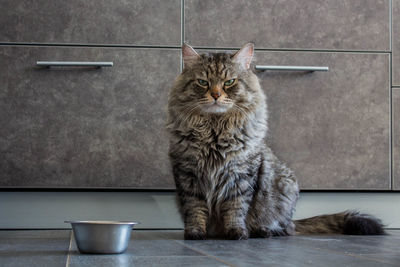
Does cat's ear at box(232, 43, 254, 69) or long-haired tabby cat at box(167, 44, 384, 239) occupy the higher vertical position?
cat's ear at box(232, 43, 254, 69)

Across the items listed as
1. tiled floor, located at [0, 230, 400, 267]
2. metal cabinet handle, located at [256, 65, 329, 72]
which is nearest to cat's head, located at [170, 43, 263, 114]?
metal cabinet handle, located at [256, 65, 329, 72]

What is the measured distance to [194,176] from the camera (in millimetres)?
1985

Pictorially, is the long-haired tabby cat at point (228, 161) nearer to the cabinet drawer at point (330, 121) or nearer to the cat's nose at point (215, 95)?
the cat's nose at point (215, 95)

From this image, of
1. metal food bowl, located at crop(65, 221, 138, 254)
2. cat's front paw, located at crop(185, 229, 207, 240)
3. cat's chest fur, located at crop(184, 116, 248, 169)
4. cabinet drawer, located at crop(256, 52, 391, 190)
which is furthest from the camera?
A: cabinet drawer, located at crop(256, 52, 391, 190)

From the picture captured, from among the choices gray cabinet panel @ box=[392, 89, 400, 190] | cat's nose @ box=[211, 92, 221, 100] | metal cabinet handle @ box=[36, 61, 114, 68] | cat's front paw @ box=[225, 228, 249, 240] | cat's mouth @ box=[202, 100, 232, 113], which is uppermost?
metal cabinet handle @ box=[36, 61, 114, 68]

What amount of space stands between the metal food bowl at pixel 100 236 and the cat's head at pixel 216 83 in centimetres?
76

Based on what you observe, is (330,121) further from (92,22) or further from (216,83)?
(92,22)

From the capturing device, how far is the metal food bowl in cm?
134

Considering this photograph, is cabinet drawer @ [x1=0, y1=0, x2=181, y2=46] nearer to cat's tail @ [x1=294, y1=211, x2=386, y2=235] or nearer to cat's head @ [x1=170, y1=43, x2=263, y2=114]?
cat's head @ [x1=170, y1=43, x2=263, y2=114]

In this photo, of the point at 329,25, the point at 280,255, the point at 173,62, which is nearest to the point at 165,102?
the point at 173,62

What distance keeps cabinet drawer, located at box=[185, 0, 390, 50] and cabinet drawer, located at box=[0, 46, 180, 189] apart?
0.21 m

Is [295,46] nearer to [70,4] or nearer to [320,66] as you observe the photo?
[320,66]

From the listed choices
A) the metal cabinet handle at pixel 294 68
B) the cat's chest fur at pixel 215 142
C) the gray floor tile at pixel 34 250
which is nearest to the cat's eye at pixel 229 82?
the cat's chest fur at pixel 215 142

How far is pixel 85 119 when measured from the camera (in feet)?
7.66
